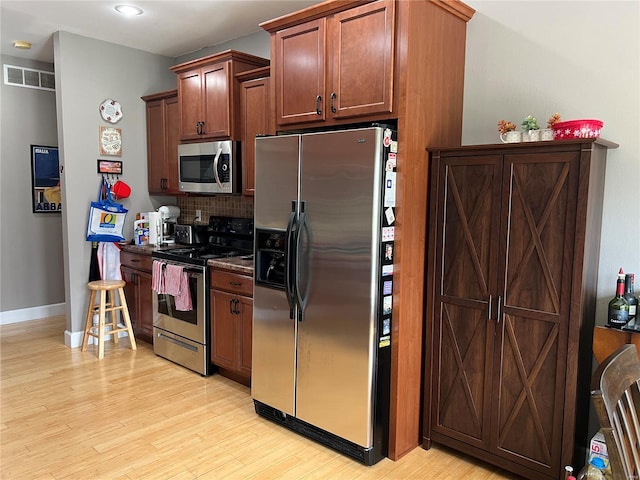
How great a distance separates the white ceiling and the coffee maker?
63.5 inches

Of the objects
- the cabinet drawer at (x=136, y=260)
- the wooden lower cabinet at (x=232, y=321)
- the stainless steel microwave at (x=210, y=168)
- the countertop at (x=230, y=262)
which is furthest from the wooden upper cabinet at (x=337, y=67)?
the cabinet drawer at (x=136, y=260)

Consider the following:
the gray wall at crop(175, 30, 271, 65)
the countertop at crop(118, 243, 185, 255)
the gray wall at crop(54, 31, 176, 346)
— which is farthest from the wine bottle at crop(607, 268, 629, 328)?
the gray wall at crop(54, 31, 176, 346)

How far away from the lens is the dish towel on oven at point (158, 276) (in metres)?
3.98

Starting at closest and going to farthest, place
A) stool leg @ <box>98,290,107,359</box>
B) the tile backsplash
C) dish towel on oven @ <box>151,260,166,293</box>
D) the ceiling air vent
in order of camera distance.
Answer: dish towel on oven @ <box>151,260,166,293</box>, stool leg @ <box>98,290,107,359</box>, the tile backsplash, the ceiling air vent

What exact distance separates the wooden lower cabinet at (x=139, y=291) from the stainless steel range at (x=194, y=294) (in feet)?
0.69

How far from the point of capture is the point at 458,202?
256 centimetres

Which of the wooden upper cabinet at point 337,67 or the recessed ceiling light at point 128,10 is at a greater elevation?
the recessed ceiling light at point 128,10

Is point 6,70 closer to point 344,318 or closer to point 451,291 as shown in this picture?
point 344,318

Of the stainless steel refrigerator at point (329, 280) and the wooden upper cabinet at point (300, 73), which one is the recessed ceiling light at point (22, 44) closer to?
the wooden upper cabinet at point (300, 73)

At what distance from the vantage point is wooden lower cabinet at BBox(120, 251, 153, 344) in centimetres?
435

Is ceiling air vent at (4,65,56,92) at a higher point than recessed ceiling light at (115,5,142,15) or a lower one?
lower

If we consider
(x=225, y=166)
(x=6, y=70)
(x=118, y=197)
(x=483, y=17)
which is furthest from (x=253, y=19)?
(x=6, y=70)

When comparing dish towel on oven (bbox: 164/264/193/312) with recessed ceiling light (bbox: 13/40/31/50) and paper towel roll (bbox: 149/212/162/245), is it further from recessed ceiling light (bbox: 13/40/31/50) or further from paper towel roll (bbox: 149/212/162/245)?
recessed ceiling light (bbox: 13/40/31/50)

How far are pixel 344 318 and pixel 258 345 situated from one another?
781mm
